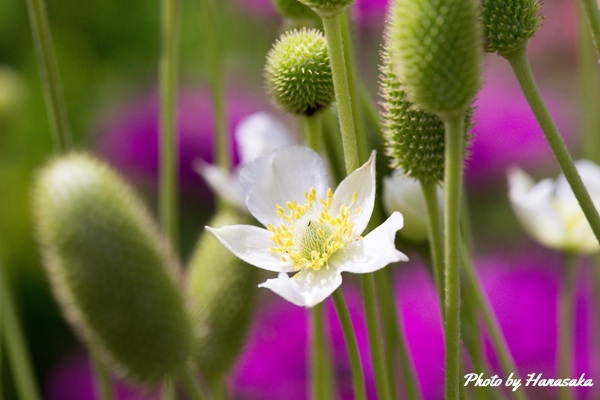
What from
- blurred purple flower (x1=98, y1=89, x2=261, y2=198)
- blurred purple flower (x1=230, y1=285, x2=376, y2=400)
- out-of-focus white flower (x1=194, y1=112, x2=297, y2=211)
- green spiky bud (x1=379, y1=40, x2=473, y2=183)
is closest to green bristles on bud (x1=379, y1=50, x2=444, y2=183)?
green spiky bud (x1=379, y1=40, x2=473, y2=183)

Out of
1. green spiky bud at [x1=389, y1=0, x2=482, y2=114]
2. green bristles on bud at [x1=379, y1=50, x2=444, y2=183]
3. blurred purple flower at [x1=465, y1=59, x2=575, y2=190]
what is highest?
green spiky bud at [x1=389, y1=0, x2=482, y2=114]

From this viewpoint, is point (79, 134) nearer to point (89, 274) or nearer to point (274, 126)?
point (274, 126)

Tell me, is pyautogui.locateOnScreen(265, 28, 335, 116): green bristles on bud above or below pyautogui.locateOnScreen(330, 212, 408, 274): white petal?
above

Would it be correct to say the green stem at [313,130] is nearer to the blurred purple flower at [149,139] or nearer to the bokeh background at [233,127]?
the bokeh background at [233,127]

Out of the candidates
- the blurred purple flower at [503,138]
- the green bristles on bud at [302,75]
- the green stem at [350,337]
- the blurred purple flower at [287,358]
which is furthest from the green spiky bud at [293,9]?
the blurred purple flower at [503,138]

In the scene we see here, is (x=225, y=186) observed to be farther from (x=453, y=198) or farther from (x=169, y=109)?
(x=453, y=198)

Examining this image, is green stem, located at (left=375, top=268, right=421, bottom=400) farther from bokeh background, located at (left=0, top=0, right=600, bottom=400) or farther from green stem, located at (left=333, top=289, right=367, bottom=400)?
bokeh background, located at (left=0, top=0, right=600, bottom=400)

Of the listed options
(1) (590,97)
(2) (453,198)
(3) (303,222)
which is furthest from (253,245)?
(1) (590,97)
